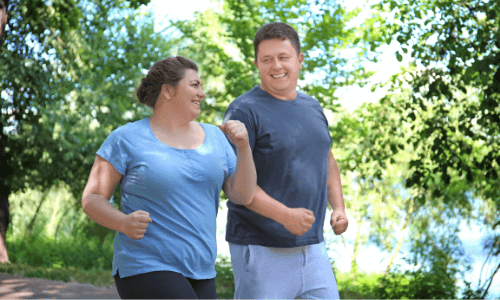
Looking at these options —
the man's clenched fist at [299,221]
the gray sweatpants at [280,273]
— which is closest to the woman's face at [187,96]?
the man's clenched fist at [299,221]

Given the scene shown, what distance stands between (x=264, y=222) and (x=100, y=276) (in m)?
8.00

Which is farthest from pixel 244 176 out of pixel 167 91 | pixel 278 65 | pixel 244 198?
pixel 278 65

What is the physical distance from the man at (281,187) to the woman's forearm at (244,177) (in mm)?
116

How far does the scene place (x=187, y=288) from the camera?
82.6 inches

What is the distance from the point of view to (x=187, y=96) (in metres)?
2.31

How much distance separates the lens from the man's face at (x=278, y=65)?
2.79 meters

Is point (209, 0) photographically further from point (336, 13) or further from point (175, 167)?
point (175, 167)

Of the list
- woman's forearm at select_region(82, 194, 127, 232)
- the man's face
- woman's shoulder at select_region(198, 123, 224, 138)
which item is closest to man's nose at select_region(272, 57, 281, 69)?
the man's face

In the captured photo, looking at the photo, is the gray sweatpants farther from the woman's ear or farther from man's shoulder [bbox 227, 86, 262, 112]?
the woman's ear

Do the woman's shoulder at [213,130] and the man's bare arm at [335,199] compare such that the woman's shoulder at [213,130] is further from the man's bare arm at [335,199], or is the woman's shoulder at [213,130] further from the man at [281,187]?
the man's bare arm at [335,199]

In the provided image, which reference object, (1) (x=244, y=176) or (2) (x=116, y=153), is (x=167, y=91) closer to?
(2) (x=116, y=153)

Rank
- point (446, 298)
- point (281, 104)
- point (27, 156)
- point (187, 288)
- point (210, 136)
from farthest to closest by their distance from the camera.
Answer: point (27, 156) < point (446, 298) < point (281, 104) < point (210, 136) < point (187, 288)

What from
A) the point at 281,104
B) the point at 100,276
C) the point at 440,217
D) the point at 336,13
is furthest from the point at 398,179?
the point at 281,104

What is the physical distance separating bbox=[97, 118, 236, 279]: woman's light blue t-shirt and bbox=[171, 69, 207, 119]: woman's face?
0.61ft
